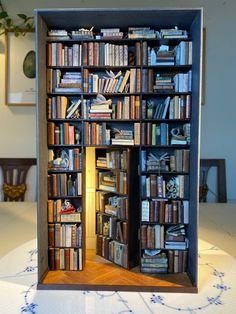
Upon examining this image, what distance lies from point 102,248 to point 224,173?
8.28ft

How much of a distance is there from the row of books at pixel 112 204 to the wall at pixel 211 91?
2204mm

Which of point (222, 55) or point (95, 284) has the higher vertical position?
point (222, 55)

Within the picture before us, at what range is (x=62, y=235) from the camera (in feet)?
7.72

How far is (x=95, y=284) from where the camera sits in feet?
7.02

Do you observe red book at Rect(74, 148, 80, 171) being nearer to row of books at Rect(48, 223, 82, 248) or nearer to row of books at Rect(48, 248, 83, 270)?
row of books at Rect(48, 223, 82, 248)

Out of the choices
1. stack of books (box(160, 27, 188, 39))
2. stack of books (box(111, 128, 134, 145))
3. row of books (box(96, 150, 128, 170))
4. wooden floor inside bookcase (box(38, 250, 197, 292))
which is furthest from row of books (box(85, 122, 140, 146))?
wooden floor inside bookcase (box(38, 250, 197, 292))

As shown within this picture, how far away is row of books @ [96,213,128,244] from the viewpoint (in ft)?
7.90

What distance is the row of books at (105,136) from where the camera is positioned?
7.69 feet

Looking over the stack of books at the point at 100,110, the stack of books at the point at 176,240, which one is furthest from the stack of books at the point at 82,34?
the stack of books at the point at 176,240

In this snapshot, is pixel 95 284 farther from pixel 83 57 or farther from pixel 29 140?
pixel 29 140

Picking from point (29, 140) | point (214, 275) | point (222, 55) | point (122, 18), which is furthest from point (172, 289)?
point (222, 55)

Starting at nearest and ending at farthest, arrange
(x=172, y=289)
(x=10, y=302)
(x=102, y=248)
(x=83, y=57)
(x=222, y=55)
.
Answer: (x=10, y=302) < (x=172, y=289) < (x=83, y=57) < (x=102, y=248) < (x=222, y=55)

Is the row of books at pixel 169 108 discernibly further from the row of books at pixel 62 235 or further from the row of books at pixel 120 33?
the row of books at pixel 62 235

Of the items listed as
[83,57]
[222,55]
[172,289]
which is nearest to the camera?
[172,289]
